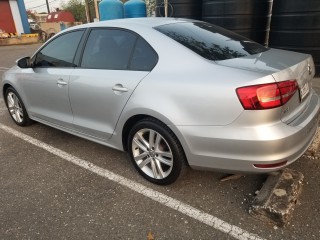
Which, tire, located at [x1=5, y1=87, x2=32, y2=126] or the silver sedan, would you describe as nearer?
the silver sedan

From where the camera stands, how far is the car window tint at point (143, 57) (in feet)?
9.30

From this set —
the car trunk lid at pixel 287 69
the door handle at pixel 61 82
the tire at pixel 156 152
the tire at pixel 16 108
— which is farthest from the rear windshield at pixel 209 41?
the tire at pixel 16 108

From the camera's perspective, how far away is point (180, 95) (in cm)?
251

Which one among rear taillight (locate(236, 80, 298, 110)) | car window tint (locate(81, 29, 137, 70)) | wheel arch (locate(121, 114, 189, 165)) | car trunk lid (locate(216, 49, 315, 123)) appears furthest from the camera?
car window tint (locate(81, 29, 137, 70))

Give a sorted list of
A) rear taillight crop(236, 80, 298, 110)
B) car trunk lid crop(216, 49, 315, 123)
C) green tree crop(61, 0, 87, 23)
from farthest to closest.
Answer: green tree crop(61, 0, 87, 23), car trunk lid crop(216, 49, 315, 123), rear taillight crop(236, 80, 298, 110)

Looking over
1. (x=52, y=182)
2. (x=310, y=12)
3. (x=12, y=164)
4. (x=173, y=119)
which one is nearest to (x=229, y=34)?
(x=173, y=119)

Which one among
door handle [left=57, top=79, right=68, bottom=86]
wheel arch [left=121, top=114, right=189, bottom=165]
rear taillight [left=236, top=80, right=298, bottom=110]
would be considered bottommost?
wheel arch [left=121, top=114, right=189, bottom=165]

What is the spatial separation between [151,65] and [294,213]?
175 cm

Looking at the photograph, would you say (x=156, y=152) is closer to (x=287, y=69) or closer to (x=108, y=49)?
(x=108, y=49)

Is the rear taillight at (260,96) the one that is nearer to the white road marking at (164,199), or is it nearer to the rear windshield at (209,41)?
the rear windshield at (209,41)

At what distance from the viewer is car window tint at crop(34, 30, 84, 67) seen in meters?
3.63

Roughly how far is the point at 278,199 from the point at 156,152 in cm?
113

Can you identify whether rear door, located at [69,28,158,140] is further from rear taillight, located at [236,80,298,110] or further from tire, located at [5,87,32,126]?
tire, located at [5,87,32,126]

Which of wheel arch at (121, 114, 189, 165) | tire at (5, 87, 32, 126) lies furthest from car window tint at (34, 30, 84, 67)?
wheel arch at (121, 114, 189, 165)
